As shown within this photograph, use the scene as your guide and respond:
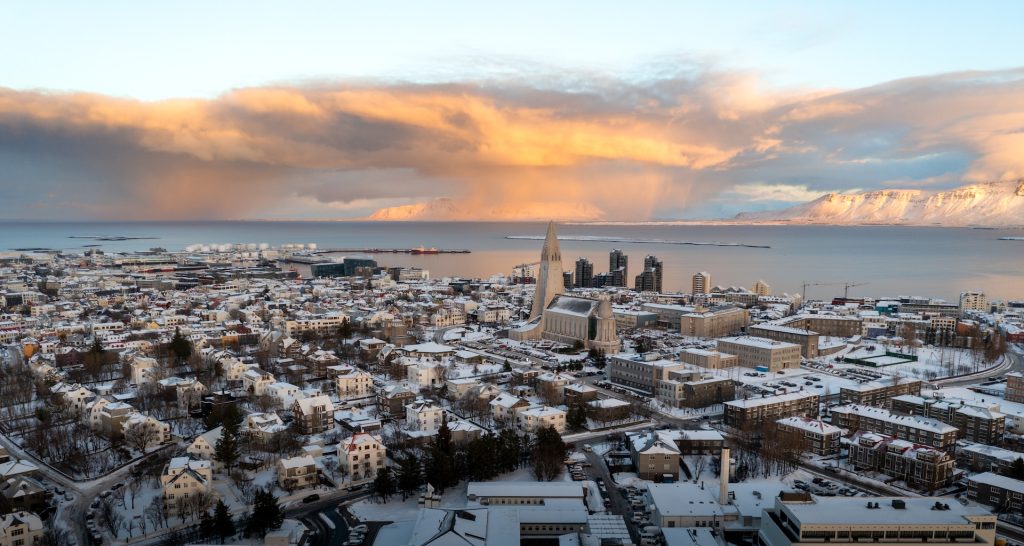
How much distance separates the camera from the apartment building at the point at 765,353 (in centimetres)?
2767

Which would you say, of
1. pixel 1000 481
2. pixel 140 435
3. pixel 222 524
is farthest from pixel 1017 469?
pixel 140 435

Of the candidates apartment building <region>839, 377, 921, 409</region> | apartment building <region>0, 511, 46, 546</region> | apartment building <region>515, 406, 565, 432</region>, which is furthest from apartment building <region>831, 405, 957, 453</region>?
apartment building <region>0, 511, 46, 546</region>

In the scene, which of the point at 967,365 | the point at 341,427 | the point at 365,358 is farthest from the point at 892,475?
the point at 365,358

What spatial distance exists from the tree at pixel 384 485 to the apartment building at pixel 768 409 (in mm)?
10178

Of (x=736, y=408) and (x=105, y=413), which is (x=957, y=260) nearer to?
(x=736, y=408)

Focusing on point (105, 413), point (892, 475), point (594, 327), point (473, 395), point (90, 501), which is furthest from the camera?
point (594, 327)

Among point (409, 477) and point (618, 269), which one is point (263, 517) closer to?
point (409, 477)

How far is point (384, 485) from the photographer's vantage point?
14523mm

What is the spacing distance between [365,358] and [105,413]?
10783 millimetres

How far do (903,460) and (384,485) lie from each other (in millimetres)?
11855

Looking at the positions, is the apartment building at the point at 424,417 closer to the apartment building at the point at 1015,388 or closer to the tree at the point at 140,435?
the tree at the point at 140,435

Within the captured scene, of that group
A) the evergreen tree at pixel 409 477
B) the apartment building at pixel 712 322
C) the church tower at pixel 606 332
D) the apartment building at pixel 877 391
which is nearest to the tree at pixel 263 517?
the evergreen tree at pixel 409 477

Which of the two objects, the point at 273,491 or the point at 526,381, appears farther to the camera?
the point at 526,381

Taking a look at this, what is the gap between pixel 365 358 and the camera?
2836 cm
